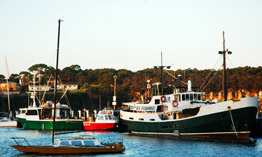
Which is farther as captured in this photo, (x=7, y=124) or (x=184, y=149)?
(x=7, y=124)

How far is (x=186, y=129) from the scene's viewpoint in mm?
50594

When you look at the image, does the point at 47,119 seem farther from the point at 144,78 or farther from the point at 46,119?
the point at 144,78

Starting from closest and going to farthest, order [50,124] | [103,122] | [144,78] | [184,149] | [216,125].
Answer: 1. [184,149]
2. [216,125]
3. [103,122]
4. [50,124]
5. [144,78]

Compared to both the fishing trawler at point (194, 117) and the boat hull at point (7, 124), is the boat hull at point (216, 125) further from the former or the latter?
the boat hull at point (7, 124)

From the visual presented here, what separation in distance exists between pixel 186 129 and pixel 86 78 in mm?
127812

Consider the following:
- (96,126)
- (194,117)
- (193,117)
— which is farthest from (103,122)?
(194,117)

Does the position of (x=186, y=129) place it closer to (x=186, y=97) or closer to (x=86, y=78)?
(x=186, y=97)

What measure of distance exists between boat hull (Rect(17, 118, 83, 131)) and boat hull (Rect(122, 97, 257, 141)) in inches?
945

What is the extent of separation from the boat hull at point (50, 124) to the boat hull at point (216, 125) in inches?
945

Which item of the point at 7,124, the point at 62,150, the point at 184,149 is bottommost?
the point at 7,124

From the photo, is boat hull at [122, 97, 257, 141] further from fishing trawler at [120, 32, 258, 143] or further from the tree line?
the tree line

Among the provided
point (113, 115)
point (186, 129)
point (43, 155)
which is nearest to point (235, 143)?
point (186, 129)

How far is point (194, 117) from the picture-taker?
162 feet

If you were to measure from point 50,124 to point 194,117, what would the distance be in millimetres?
35494
